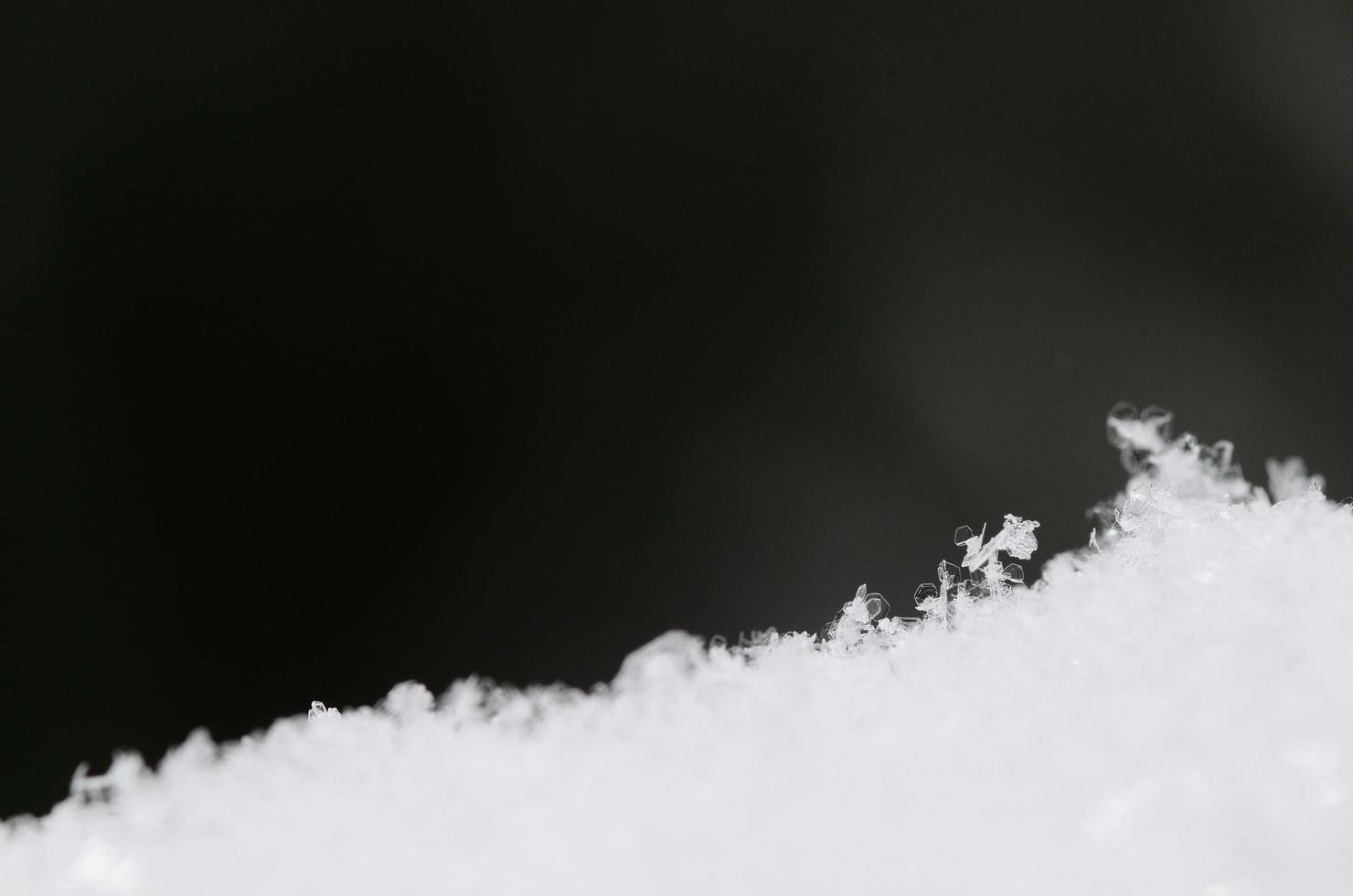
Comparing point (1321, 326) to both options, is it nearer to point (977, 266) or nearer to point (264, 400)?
point (977, 266)

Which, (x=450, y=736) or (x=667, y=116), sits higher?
(x=667, y=116)

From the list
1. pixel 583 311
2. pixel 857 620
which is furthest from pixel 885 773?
pixel 583 311

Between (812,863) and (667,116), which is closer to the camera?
(812,863)

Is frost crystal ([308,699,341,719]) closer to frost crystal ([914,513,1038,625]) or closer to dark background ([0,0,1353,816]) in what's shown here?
dark background ([0,0,1353,816])


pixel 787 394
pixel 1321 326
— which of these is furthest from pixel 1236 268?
pixel 787 394

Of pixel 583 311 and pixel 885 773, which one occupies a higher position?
pixel 583 311

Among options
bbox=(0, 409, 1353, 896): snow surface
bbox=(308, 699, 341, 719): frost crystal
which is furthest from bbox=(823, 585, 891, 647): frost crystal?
bbox=(308, 699, 341, 719): frost crystal

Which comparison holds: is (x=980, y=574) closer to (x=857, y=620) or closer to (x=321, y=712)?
(x=857, y=620)
